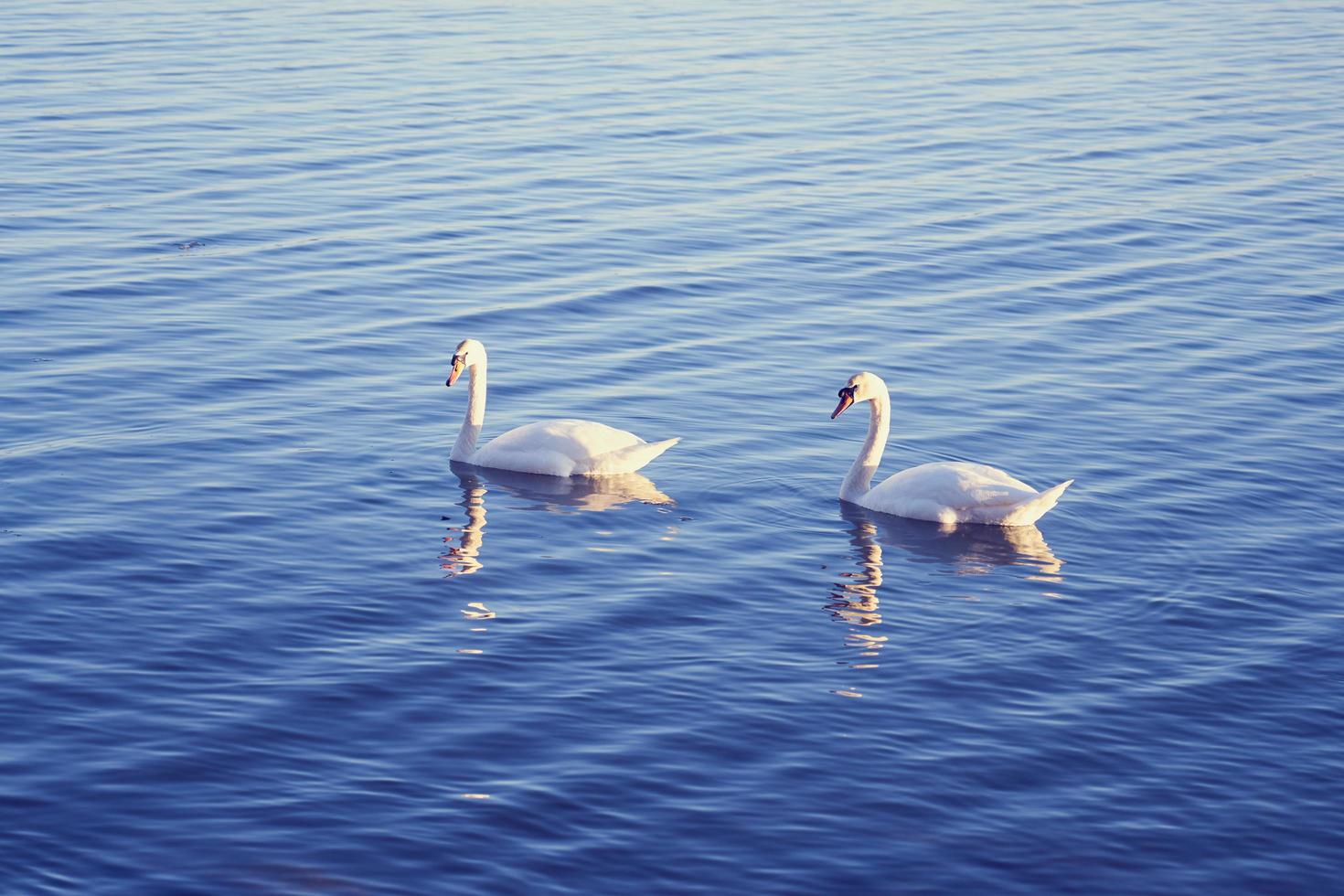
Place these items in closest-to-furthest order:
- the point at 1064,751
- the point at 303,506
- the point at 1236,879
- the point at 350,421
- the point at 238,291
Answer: the point at 1236,879, the point at 1064,751, the point at 303,506, the point at 350,421, the point at 238,291

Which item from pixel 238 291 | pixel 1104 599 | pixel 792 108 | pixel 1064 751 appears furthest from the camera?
pixel 792 108

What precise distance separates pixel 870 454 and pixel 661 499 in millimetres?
2301

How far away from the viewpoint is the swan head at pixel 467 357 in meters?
22.2

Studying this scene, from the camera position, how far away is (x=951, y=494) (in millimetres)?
19438

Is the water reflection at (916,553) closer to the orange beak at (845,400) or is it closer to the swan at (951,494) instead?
the swan at (951,494)

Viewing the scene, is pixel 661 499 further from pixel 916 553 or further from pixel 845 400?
pixel 916 553

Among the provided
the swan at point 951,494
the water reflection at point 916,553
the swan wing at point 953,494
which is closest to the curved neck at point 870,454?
the swan at point 951,494

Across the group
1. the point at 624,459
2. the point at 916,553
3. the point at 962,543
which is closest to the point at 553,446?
the point at 624,459

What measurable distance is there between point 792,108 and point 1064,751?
2947cm

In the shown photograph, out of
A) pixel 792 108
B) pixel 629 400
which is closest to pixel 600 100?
pixel 792 108

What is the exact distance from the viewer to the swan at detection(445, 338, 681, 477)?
68.1ft

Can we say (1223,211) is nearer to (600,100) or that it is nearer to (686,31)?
(600,100)

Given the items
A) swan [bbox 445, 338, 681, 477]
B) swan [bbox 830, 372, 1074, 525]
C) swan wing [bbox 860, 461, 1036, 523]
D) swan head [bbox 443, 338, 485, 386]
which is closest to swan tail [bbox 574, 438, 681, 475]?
swan [bbox 445, 338, 681, 477]

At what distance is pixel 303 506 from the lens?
1991cm
